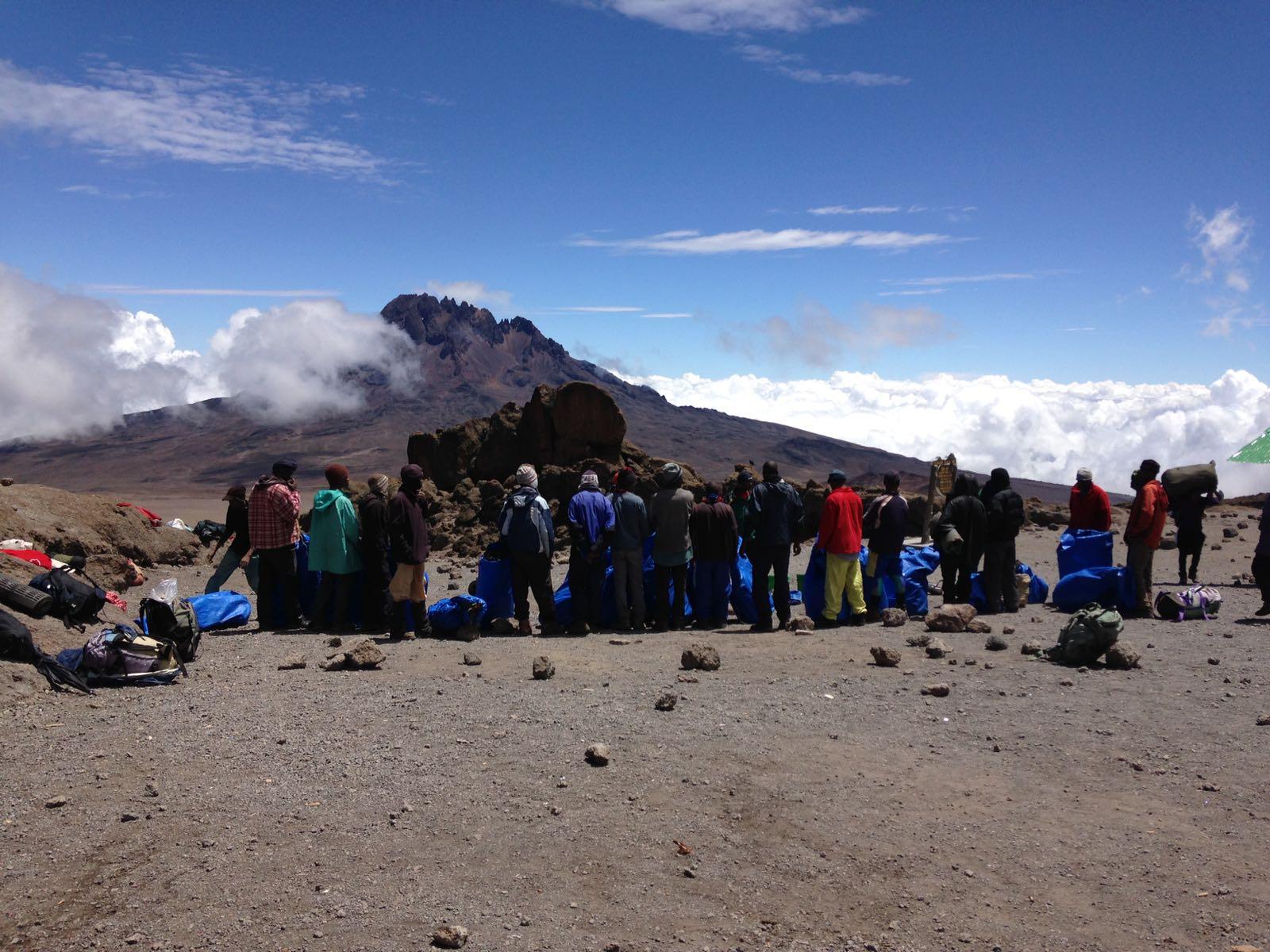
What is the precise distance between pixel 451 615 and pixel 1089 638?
18.0 feet

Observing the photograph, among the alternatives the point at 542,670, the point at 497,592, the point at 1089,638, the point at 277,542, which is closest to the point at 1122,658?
the point at 1089,638

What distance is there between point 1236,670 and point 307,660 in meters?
7.33

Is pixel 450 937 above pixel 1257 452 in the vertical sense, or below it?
below

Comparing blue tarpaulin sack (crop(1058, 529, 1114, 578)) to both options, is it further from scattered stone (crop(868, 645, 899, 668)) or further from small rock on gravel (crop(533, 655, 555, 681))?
small rock on gravel (crop(533, 655, 555, 681))

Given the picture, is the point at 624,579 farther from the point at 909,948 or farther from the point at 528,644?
the point at 909,948

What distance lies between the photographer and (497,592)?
9.83 m

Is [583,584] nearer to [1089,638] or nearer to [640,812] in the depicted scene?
[1089,638]

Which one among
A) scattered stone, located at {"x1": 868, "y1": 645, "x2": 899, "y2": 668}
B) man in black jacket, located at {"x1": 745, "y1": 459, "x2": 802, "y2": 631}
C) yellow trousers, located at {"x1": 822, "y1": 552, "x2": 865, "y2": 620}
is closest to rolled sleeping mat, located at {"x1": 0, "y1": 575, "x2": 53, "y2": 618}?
man in black jacket, located at {"x1": 745, "y1": 459, "x2": 802, "y2": 631}

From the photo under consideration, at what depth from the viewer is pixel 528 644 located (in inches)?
353

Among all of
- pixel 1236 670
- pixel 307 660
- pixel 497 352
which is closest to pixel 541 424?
pixel 307 660

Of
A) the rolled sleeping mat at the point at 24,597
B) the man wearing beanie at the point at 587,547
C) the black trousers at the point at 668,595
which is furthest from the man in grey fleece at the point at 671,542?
the rolled sleeping mat at the point at 24,597

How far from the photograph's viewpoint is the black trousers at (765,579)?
979cm

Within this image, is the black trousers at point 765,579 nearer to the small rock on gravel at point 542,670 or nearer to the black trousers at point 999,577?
the black trousers at point 999,577

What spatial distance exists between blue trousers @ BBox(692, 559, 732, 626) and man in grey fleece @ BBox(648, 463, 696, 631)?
15 centimetres
